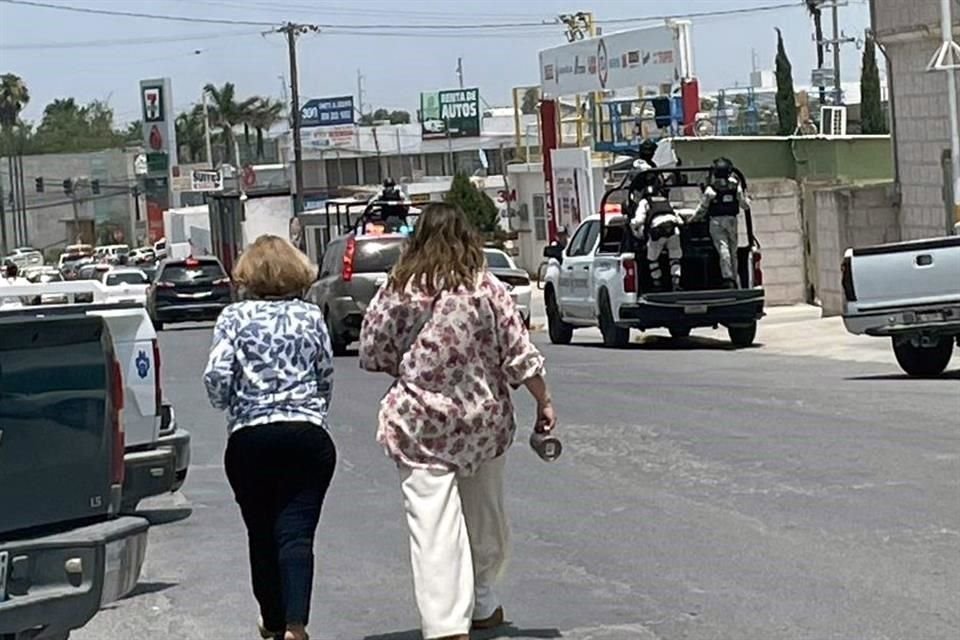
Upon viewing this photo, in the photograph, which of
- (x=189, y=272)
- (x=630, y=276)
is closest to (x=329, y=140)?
(x=189, y=272)

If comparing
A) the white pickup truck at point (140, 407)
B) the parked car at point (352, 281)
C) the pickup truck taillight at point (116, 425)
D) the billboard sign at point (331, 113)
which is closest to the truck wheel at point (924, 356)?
the parked car at point (352, 281)

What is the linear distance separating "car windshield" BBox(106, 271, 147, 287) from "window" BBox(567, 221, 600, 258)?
64.2ft

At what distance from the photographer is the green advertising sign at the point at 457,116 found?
9150cm

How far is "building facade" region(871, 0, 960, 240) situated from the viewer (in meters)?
29.2

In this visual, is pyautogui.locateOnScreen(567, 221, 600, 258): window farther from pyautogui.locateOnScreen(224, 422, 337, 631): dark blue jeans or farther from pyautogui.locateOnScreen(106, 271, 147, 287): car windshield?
pyautogui.locateOnScreen(106, 271, 147, 287): car windshield

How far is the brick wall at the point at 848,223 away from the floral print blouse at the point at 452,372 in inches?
860

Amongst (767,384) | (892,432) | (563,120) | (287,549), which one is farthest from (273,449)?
(563,120)

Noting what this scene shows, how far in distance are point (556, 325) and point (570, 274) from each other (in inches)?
65.7

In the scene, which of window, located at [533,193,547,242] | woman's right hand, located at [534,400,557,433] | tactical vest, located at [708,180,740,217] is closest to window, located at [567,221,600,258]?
tactical vest, located at [708,180,740,217]

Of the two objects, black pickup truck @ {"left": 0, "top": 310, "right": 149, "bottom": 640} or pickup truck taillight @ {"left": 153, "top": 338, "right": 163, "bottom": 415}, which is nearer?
black pickup truck @ {"left": 0, "top": 310, "right": 149, "bottom": 640}

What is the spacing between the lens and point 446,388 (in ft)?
26.1

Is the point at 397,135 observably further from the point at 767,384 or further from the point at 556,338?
the point at 767,384

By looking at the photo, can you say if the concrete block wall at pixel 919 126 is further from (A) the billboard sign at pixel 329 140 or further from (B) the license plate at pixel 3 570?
(A) the billboard sign at pixel 329 140

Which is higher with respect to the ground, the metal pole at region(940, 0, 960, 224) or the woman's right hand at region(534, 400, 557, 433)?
the metal pole at region(940, 0, 960, 224)
